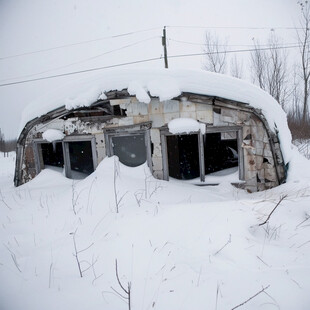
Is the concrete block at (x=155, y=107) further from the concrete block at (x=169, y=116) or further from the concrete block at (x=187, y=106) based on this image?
the concrete block at (x=187, y=106)

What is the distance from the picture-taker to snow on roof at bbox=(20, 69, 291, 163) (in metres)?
5.25

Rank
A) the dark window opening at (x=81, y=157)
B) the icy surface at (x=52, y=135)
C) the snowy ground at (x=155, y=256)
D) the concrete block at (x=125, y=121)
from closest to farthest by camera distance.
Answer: the snowy ground at (x=155, y=256) < the concrete block at (x=125, y=121) < the icy surface at (x=52, y=135) < the dark window opening at (x=81, y=157)

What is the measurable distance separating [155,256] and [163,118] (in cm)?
411

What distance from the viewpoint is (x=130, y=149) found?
6.29 metres

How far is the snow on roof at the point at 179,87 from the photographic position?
525 centimetres

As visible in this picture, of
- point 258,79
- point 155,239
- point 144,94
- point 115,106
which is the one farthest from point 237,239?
point 258,79

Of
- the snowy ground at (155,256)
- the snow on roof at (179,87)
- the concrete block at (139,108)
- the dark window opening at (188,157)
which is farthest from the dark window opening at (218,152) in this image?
the snowy ground at (155,256)

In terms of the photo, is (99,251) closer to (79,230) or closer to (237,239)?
(79,230)

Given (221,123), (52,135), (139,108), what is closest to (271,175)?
(221,123)

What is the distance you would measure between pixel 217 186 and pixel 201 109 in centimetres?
225

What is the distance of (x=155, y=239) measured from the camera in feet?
8.79

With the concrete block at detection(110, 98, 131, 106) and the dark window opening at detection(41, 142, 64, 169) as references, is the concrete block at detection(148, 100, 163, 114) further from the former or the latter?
the dark window opening at detection(41, 142, 64, 169)

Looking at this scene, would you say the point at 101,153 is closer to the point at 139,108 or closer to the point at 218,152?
the point at 139,108

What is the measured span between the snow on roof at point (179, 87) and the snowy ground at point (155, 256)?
2.35 metres
